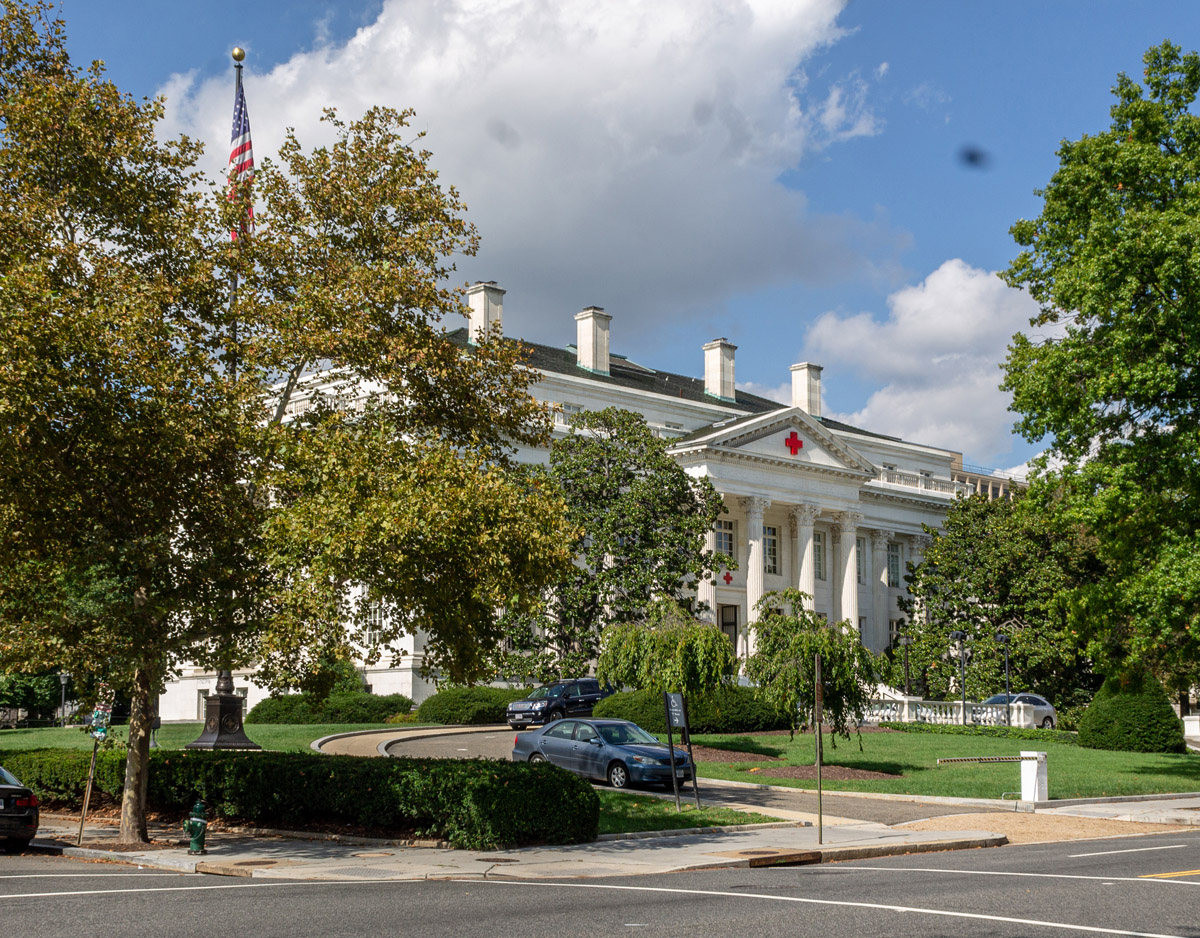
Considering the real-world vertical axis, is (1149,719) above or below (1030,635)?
below

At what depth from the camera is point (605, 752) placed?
26.3 m

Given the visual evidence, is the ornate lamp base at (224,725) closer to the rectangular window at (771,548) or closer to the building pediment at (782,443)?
the building pediment at (782,443)

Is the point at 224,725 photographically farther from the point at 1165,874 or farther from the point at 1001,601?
the point at 1001,601

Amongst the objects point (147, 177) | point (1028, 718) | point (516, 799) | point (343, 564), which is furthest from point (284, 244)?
point (1028, 718)

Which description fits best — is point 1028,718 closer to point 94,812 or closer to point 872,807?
point 872,807

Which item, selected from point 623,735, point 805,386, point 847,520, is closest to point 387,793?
point 623,735

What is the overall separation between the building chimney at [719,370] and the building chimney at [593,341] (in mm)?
8982

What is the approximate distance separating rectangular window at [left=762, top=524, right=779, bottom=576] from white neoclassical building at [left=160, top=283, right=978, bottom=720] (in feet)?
0.27

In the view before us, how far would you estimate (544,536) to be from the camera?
1786 centimetres

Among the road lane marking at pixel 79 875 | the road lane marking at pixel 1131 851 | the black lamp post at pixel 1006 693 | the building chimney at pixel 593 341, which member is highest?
the building chimney at pixel 593 341

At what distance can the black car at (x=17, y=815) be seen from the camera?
57.9 ft

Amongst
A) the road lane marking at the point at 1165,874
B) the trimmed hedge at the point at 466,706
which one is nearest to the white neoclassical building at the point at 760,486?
the trimmed hedge at the point at 466,706

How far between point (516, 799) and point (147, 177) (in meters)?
11.5

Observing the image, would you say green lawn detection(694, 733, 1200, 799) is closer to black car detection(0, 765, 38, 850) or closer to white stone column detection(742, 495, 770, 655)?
black car detection(0, 765, 38, 850)
